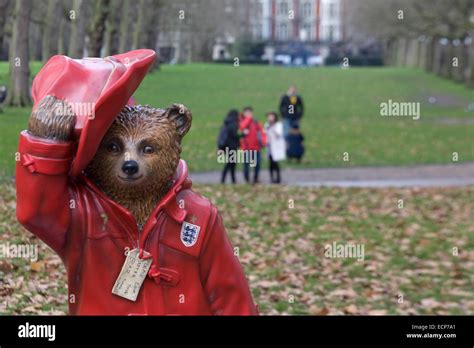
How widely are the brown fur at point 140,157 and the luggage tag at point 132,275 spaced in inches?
6.0

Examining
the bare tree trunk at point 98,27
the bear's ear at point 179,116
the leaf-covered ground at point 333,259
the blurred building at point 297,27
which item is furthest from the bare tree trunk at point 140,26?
the blurred building at point 297,27

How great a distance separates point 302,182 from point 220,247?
15.9m

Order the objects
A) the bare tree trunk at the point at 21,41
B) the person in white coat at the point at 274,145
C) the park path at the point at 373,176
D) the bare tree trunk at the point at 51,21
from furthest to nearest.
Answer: the bare tree trunk at the point at 51,21, the park path at the point at 373,176, the person in white coat at the point at 274,145, the bare tree trunk at the point at 21,41

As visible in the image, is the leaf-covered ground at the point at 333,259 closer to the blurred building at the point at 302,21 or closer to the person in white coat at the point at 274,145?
the person in white coat at the point at 274,145

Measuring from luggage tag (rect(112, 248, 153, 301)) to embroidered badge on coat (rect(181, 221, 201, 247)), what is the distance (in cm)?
18

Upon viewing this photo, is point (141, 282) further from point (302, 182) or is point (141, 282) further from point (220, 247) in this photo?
point (302, 182)

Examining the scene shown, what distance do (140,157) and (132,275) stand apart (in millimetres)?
500

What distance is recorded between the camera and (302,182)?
2031 centimetres

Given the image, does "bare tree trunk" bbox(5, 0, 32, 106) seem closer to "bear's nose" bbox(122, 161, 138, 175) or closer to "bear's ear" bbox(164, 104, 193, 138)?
"bear's ear" bbox(164, 104, 193, 138)

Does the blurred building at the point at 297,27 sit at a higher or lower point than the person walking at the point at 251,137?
lower

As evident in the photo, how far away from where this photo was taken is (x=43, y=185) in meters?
4.07

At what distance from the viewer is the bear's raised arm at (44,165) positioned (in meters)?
4.03

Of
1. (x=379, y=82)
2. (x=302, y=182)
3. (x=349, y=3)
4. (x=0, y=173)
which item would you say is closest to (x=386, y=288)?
(x=0, y=173)

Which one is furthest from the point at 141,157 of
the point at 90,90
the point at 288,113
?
the point at 288,113
